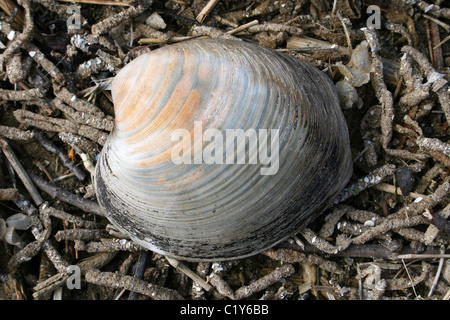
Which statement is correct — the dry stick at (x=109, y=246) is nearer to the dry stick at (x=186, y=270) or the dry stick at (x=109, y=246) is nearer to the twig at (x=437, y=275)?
the dry stick at (x=186, y=270)

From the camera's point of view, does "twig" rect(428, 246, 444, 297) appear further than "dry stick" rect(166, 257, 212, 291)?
No

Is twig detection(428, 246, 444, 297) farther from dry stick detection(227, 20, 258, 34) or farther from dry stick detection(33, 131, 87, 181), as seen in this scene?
dry stick detection(33, 131, 87, 181)

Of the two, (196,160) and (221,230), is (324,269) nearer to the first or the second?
(221,230)

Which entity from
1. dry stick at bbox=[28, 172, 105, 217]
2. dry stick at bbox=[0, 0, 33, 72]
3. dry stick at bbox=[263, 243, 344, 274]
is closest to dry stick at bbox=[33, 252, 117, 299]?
dry stick at bbox=[28, 172, 105, 217]

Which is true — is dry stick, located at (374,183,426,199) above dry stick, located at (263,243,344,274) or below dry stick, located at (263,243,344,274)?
above

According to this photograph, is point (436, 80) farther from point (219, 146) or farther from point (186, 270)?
point (186, 270)
